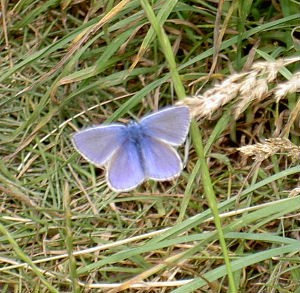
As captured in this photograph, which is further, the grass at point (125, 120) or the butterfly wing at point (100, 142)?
the grass at point (125, 120)

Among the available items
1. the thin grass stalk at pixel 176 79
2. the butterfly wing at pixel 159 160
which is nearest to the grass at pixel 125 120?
the butterfly wing at pixel 159 160

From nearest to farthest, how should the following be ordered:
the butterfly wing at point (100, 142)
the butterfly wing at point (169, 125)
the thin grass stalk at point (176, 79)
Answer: the thin grass stalk at point (176, 79), the butterfly wing at point (169, 125), the butterfly wing at point (100, 142)

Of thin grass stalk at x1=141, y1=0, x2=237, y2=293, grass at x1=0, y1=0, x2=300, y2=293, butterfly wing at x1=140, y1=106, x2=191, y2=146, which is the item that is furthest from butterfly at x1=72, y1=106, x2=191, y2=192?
thin grass stalk at x1=141, y1=0, x2=237, y2=293

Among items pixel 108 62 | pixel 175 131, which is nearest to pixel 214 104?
pixel 175 131

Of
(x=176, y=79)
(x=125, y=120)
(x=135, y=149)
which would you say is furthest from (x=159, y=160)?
(x=176, y=79)

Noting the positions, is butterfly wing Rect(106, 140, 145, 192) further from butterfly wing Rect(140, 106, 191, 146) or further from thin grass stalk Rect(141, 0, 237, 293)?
thin grass stalk Rect(141, 0, 237, 293)

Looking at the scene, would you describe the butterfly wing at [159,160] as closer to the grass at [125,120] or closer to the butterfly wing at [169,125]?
the butterfly wing at [169,125]

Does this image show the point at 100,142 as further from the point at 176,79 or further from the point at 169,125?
the point at 176,79
